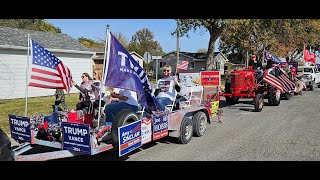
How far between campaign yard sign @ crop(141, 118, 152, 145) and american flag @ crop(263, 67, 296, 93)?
808 cm

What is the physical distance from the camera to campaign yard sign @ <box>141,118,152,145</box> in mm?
5715

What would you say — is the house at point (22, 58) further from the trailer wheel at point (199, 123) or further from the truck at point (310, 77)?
the truck at point (310, 77)

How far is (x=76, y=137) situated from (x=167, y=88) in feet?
10.7

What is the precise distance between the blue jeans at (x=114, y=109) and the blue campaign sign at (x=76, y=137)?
4.46 feet

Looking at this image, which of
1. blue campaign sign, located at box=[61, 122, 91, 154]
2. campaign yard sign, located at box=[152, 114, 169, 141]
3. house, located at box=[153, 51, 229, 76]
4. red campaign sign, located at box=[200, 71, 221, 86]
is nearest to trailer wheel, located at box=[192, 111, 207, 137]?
campaign yard sign, located at box=[152, 114, 169, 141]

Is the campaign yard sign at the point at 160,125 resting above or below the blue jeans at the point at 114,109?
below

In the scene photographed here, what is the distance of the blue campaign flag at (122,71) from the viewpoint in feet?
17.1

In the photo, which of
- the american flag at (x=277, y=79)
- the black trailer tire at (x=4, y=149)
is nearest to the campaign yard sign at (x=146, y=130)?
the black trailer tire at (x=4, y=149)

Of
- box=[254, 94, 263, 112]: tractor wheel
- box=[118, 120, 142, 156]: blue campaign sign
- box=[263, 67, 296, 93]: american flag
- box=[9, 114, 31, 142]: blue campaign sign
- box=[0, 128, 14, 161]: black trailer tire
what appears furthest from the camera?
box=[263, 67, 296, 93]: american flag

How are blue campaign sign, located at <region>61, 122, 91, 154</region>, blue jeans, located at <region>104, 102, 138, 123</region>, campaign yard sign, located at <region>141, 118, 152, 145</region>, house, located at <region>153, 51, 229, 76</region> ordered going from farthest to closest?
1. house, located at <region>153, 51, 229, 76</region>
2. blue jeans, located at <region>104, 102, 138, 123</region>
3. campaign yard sign, located at <region>141, 118, 152, 145</region>
4. blue campaign sign, located at <region>61, 122, 91, 154</region>

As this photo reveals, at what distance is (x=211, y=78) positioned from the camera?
12.5 m

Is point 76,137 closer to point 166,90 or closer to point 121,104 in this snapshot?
point 121,104

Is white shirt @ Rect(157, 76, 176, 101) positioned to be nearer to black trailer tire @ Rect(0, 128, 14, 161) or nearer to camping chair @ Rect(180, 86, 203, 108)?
camping chair @ Rect(180, 86, 203, 108)
